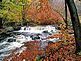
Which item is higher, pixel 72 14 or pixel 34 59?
pixel 72 14

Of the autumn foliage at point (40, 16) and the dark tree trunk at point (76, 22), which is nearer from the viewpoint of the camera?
the dark tree trunk at point (76, 22)

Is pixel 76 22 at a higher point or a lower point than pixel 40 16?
higher

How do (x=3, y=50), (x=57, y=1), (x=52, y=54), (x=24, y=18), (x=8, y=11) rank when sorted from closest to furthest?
1. (x=52, y=54)
2. (x=3, y=50)
3. (x=8, y=11)
4. (x=24, y=18)
5. (x=57, y=1)

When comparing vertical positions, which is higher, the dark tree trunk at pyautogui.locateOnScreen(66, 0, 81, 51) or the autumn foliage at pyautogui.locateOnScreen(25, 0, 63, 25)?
the dark tree trunk at pyautogui.locateOnScreen(66, 0, 81, 51)

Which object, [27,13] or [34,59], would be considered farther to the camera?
[27,13]

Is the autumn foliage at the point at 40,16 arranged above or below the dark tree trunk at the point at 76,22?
below

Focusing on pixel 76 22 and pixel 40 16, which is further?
pixel 40 16

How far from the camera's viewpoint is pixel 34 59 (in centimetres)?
1129

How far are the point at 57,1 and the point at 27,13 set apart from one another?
16.7 meters

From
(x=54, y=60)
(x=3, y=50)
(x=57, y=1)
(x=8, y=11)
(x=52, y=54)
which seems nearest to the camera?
(x=54, y=60)

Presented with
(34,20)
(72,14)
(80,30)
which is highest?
(72,14)

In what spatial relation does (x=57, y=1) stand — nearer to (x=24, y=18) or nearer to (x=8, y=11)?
(x=24, y=18)

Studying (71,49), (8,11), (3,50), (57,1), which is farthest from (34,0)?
(71,49)

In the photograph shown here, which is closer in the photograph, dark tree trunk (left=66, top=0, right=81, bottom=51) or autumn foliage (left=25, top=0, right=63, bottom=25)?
dark tree trunk (left=66, top=0, right=81, bottom=51)
